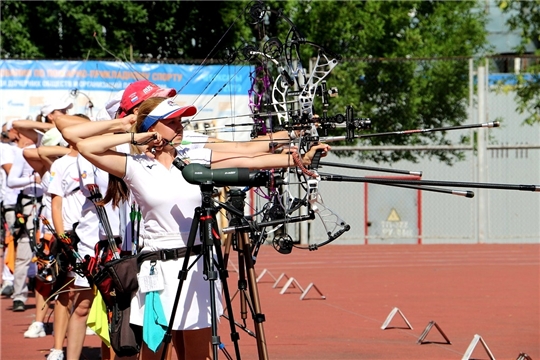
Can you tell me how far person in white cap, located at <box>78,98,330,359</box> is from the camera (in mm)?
6094

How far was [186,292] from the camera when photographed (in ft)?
20.0

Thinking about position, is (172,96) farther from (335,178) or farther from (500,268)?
(500,268)

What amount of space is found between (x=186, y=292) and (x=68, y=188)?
3.27 meters

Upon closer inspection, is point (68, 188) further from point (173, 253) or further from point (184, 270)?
point (184, 270)

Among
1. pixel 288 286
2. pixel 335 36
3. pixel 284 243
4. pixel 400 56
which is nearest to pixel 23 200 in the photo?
pixel 288 286

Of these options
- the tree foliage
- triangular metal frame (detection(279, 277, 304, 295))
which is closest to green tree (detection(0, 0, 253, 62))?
the tree foliage

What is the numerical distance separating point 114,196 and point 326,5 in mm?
21367

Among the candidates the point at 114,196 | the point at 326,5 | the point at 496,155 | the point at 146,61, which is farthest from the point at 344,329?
the point at 326,5

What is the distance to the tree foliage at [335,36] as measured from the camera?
23172 mm

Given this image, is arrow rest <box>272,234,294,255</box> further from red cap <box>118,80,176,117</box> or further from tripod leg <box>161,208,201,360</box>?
tripod leg <box>161,208,201,360</box>

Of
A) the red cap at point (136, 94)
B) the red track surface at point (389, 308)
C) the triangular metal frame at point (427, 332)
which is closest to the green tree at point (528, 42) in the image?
the red track surface at point (389, 308)

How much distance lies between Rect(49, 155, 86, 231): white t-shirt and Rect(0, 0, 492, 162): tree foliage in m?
14.4

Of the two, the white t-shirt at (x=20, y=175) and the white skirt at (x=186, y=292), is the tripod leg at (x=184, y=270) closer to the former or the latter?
the white skirt at (x=186, y=292)

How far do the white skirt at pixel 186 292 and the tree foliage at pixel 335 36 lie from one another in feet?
56.5
